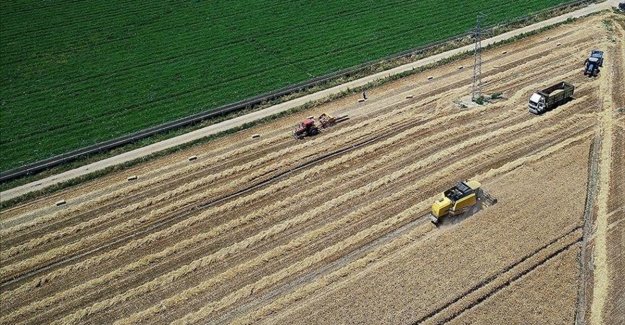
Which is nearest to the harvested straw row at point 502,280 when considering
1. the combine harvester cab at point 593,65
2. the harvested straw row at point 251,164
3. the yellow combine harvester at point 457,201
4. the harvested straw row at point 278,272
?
the yellow combine harvester at point 457,201

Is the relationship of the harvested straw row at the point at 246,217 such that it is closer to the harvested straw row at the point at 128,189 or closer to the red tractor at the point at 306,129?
the red tractor at the point at 306,129

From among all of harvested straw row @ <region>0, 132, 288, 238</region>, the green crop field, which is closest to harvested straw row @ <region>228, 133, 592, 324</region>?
harvested straw row @ <region>0, 132, 288, 238</region>

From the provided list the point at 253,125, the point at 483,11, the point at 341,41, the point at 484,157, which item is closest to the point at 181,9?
the point at 341,41

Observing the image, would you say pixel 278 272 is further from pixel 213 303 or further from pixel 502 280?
pixel 502 280

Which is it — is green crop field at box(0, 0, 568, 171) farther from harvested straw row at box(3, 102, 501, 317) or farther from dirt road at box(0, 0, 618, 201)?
harvested straw row at box(3, 102, 501, 317)

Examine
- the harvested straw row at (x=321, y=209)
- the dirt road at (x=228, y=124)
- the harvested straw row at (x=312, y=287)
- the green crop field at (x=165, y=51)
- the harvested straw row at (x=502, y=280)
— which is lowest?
the harvested straw row at (x=502, y=280)

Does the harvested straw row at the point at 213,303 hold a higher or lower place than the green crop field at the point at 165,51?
lower
